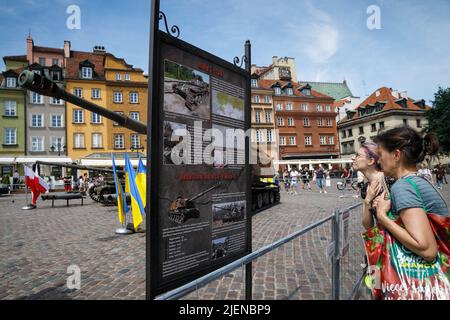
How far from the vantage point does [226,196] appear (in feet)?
8.82

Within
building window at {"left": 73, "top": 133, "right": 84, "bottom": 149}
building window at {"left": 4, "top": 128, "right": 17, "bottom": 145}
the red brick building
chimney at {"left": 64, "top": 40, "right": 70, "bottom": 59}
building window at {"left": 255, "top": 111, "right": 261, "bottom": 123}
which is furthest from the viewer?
the red brick building

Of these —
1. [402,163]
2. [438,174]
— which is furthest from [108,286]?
[438,174]

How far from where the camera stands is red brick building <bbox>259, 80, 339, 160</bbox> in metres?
48.8

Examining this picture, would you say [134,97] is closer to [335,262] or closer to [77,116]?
[77,116]

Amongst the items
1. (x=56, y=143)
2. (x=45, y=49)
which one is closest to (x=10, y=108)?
(x=56, y=143)

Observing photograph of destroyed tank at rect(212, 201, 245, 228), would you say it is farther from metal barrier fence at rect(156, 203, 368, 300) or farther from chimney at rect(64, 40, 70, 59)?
chimney at rect(64, 40, 70, 59)

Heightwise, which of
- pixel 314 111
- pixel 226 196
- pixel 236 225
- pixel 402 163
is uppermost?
Result: pixel 314 111

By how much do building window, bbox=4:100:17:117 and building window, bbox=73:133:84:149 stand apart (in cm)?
696

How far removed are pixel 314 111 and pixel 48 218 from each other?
46.1 metres

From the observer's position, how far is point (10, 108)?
3534 centimetres

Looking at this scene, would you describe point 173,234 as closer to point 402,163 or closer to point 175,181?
point 175,181

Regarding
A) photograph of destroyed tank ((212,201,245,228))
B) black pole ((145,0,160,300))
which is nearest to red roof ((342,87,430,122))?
photograph of destroyed tank ((212,201,245,228))

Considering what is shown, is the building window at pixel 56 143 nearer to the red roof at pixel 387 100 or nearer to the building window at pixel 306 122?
the building window at pixel 306 122

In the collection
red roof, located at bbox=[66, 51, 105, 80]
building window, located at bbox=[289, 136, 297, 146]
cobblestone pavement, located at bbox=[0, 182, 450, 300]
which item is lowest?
cobblestone pavement, located at bbox=[0, 182, 450, 300]
